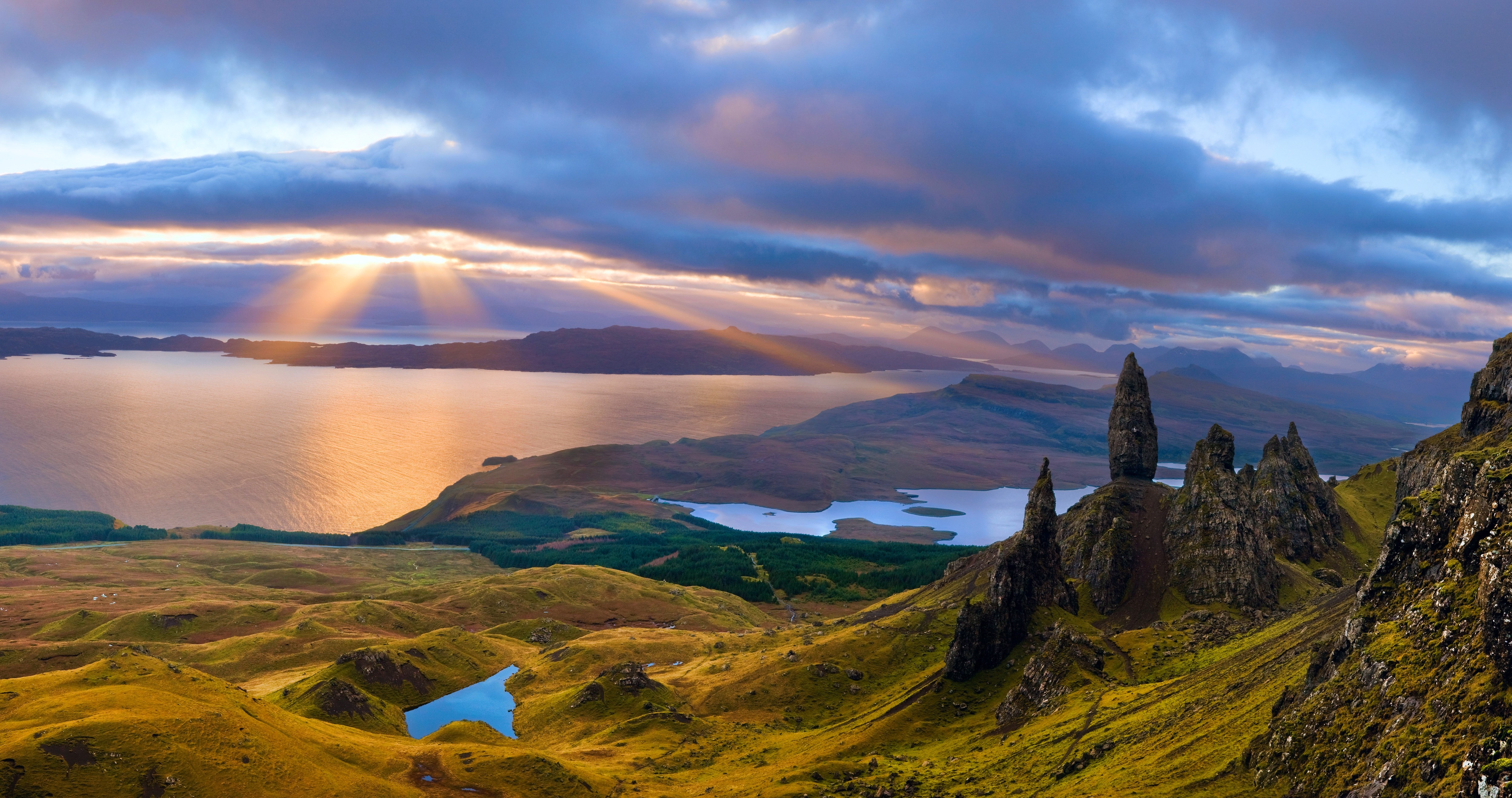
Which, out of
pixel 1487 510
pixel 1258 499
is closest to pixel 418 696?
pixel 1487 510

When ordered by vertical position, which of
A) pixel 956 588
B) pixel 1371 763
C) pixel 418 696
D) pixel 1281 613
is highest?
pixel 1371 763

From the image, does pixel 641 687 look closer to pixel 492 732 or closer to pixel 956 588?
pixel 492 732

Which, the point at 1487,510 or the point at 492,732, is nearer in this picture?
the point at 1487,510

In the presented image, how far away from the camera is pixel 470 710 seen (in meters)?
158

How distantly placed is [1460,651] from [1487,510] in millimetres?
10055

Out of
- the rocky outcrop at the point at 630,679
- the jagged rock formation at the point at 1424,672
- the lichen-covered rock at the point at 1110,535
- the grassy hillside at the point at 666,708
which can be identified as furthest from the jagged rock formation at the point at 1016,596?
the jagged rock formation at the point at 1424,672

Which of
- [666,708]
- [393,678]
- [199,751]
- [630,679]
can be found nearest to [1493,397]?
[666,708]

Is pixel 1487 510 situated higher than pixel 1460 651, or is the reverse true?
pixel 1487 510

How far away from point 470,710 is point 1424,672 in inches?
6144

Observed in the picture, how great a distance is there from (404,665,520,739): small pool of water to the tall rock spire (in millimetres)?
152905

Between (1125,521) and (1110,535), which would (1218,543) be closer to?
(1125,521)

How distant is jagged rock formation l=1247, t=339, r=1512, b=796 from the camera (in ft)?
145

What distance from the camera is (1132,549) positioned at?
166500 mm

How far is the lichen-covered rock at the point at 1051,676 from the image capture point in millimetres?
112500
